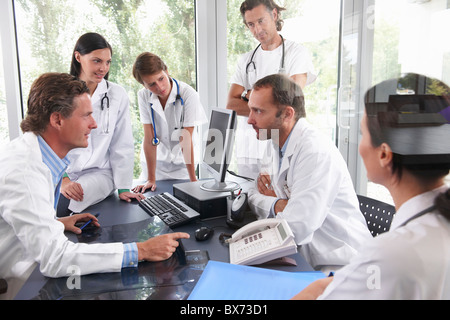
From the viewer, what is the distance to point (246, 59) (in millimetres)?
1848

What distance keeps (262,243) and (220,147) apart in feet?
1.85

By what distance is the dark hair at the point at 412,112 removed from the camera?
472 millimetres

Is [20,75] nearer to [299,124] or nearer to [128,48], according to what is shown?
[128,48]

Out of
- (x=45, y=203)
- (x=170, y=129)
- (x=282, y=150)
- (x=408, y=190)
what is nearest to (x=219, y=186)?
(x=282, y=150)

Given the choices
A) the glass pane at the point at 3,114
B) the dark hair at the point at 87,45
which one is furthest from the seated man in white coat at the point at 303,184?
the glass pane at the point at 3,114

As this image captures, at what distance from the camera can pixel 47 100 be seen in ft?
3.21

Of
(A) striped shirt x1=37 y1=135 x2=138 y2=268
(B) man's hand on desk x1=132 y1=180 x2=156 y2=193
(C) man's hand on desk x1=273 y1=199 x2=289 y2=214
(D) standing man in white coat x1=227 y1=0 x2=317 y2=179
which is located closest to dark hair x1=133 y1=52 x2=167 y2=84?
(D) standing man in white coat x1=227 y1=0 x2=317 y2=179

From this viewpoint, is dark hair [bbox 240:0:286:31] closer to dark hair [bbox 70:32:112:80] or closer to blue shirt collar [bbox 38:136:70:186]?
dark hair [bbox 70:32:112:80]

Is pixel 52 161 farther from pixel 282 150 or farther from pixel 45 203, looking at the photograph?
pixel 282 150

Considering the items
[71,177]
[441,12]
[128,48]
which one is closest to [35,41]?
[128,48]

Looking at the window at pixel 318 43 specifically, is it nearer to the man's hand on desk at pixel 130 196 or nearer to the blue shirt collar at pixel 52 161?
the man's hand on desk at pixel 130 196

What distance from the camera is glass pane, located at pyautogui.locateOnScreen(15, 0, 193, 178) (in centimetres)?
205

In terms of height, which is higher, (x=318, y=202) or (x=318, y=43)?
(x=318, y=43)

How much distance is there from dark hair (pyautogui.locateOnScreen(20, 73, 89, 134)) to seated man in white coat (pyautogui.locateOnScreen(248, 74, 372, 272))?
2.16ft
